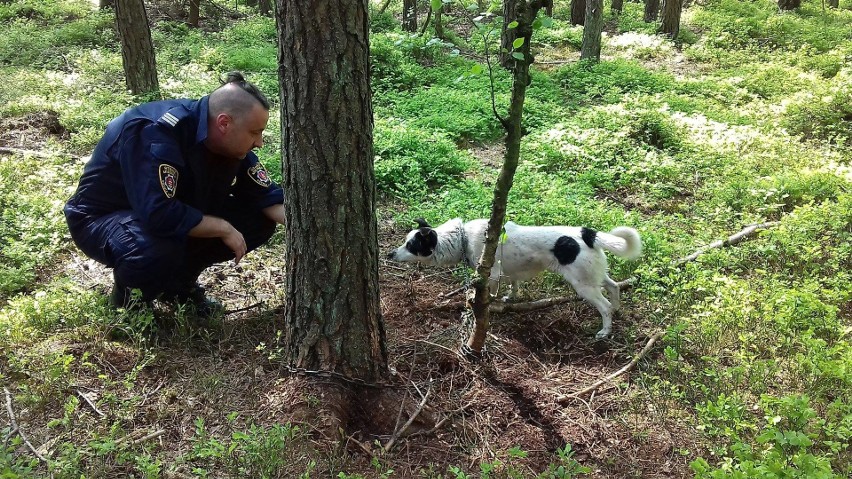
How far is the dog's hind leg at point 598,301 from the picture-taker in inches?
Answer: 171

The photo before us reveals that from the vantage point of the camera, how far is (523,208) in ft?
19.5

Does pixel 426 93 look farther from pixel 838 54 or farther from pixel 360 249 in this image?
pixel 838 54

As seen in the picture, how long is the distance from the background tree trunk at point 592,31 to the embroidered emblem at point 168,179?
10.4 m

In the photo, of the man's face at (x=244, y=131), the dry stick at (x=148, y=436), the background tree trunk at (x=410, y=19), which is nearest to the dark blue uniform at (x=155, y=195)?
the man's face at (x=244, y=131)

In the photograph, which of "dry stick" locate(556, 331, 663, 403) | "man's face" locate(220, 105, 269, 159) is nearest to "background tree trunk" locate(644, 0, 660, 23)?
"dry stick" locate(556, 331, 663, 403)

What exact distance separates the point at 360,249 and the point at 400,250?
74.9 inches

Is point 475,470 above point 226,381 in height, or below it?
below

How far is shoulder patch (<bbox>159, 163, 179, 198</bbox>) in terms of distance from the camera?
11.4ft

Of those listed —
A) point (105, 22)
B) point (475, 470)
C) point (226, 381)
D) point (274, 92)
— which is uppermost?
point (105, 22)

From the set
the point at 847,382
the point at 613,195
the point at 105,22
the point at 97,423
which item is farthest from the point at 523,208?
the point at 105,22

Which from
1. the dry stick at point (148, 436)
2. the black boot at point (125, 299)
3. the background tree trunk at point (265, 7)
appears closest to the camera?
the dry stick at point (148, 436)

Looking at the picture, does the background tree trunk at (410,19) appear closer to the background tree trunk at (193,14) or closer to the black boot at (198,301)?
the background tree trunk at (193,14)

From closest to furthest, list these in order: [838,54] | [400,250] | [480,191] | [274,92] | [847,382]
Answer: [847,382] → [400,250] → [480,191] → [274,92] → [838,54]

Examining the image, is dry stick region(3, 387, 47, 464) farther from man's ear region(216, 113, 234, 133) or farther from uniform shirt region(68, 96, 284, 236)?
man's ear region(216, 113, 234, 133)
